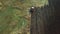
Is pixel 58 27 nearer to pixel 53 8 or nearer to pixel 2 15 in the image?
pixel 53 8

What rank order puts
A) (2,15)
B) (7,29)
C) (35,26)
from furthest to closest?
1. (2,15)
2. (7,29)
3. (35,26)

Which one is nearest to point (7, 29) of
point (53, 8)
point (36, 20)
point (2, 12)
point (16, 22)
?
point (16, 22)

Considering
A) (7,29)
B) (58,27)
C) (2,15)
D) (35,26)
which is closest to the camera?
(58,27)

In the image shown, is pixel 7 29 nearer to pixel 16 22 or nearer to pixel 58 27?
pixel 16 22

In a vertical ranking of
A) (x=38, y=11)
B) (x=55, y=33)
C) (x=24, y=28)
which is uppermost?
(x=38, y=11)

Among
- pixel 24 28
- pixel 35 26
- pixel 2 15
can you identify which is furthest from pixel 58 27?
pixel 2 15

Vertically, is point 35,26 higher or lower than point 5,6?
lower

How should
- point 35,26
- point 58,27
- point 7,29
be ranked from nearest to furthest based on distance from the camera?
point 58,27 < point 35,26 < point 7,29

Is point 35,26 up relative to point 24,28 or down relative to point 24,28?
up

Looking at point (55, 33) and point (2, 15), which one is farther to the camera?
point (2, 15)
